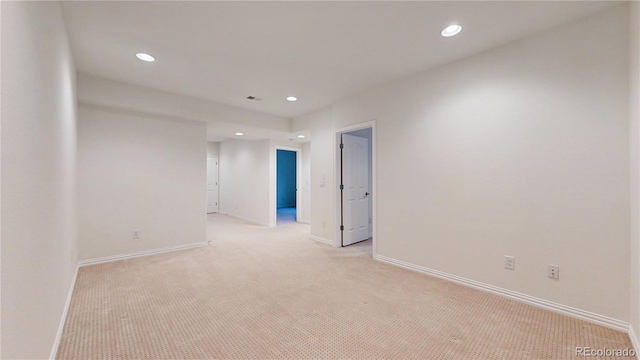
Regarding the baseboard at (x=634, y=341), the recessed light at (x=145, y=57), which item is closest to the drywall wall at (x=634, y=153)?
the baseboard at (x=634, y=341)

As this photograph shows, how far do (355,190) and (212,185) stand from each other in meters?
5.56

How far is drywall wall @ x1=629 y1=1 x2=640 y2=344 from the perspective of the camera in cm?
182

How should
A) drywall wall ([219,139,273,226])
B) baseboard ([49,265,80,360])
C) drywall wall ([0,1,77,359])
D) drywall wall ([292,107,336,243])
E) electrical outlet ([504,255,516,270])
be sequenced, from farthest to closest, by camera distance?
drywall wall ([219,139,273,226]) < drywall wall ([292,107,336,243]) < electrical outlet ([504,255,516,270]) < baseboard ([49,265,80,360]) < drywall wall ([0,1,77,359])

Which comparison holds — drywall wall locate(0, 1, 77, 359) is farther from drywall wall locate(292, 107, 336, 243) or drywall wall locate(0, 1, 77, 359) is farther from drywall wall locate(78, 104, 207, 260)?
drywall wall locate(292, 107, 336, 243)

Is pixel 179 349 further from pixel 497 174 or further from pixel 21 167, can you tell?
pixel 497 174

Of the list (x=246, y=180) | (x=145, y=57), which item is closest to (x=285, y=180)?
(x=246, y=180)

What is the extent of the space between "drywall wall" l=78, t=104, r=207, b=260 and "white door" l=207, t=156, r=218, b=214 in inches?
156

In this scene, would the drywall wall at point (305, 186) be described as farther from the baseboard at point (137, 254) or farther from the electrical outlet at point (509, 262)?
the electrical outlet at point (509, 262)

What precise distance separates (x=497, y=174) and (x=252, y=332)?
275 cm

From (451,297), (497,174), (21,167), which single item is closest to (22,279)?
(21,167)

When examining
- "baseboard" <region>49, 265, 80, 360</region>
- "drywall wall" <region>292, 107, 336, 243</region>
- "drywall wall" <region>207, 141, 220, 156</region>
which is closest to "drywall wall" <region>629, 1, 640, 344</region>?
"drywall wall" <region>292, 107, 336, 243</region>

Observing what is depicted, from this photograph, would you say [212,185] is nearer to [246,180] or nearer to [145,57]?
[246,180]

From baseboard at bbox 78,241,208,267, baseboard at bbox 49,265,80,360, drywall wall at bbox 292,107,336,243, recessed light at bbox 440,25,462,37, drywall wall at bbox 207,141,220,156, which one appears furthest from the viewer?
drywall wall at bbox 207,141,220,156

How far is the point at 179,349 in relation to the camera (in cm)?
182
